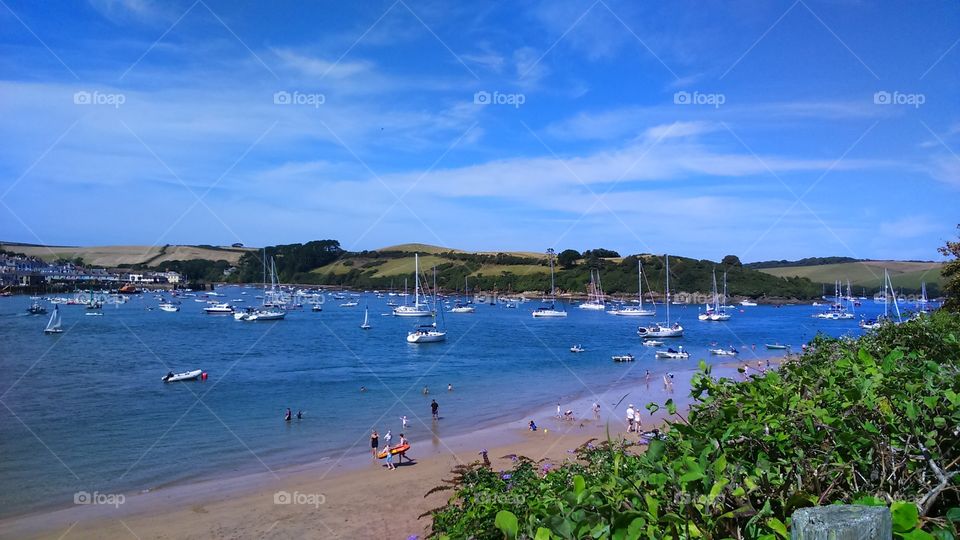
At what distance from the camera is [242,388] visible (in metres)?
39.7

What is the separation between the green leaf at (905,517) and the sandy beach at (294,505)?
11.0 metres

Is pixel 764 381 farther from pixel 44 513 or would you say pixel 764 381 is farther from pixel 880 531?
pixel 44 513

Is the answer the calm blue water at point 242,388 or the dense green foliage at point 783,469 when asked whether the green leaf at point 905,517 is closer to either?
the dense green foliage at point 783,469

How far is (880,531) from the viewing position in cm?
197

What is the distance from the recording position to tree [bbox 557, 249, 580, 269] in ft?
606

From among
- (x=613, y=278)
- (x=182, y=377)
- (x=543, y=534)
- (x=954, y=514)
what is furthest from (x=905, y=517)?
(x=613, y=278)

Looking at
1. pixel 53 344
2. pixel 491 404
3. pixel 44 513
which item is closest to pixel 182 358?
pixel 53 344

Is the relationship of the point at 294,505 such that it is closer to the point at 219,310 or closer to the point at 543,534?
the point at 543,534

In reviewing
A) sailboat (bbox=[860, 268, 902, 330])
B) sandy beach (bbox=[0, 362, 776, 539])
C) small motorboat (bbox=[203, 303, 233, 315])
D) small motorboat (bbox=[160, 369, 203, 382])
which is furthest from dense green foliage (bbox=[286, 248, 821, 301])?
sandy beach (bbox=[0, 362, 776, 539])

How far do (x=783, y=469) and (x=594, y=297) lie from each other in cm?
15336

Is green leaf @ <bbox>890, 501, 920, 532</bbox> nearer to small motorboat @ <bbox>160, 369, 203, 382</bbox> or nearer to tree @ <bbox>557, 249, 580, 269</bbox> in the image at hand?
small motorboat @ <bbox>160, 369, 203, 382</bbox>

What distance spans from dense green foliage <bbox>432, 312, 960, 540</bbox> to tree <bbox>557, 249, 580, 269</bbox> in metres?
181

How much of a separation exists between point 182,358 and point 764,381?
56.4 metres

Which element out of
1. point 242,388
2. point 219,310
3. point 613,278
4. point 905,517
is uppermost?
→ point 613,278
